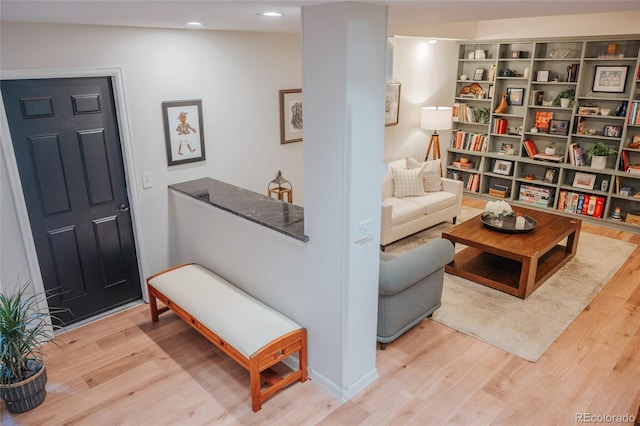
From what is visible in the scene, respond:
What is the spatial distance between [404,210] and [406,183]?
501 mm

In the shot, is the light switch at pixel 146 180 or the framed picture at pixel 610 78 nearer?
the light switch at pixel 146 180

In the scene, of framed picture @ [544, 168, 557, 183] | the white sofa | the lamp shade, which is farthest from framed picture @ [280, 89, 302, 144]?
framed picture @ [544, 168, 557, 183]

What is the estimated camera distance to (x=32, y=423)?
2695mm

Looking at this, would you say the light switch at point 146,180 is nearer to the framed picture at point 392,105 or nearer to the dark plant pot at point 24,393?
the dark plant pot at point 24,393

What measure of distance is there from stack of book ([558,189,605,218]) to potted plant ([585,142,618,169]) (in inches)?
16.4

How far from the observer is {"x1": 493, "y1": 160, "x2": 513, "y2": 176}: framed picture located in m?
6.65

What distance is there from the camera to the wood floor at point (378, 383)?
2746 mm

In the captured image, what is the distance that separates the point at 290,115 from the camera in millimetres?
4602

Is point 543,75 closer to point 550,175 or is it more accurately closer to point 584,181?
point 550,175

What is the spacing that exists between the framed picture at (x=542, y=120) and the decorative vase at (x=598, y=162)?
0.72m

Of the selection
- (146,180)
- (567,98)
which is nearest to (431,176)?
(567,98)

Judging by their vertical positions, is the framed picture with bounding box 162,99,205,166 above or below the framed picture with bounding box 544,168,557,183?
above

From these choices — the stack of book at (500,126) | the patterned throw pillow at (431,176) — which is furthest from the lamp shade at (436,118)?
the patterned throw pillow at (431,176)

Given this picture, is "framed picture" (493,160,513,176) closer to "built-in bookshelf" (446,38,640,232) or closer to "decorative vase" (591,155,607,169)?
"built-in bookshelf" (446,38,640,232)
